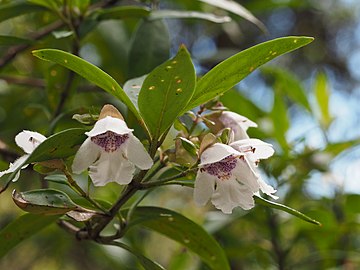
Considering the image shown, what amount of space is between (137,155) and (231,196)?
13 cm

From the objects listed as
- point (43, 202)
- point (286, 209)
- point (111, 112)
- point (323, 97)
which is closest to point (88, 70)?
point (111, 112)

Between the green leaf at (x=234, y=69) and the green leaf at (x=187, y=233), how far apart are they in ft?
0.73

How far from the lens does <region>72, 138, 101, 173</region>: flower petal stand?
696mm

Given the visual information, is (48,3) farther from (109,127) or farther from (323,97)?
(323,97)

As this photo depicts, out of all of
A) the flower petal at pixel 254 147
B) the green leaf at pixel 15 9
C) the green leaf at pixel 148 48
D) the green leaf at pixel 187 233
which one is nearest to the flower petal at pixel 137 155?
the flower petal at pixel 254 147

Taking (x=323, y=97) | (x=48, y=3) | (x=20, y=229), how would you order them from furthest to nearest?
(x=323, y=97) < (x=48, y=3) < (x=20, y=229)

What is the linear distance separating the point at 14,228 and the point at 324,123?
3.14 feet

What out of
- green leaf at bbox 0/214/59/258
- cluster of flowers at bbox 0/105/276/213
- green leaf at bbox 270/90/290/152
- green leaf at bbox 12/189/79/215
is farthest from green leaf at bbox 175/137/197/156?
green leaf at bbox 270/90/290/152

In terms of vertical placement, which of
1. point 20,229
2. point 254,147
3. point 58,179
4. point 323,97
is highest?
point 254,147

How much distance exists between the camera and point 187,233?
36.3 inches

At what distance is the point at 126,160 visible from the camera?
697 millimetres

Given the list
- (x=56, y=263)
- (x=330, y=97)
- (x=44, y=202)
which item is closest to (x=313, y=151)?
(x=330, y=97)

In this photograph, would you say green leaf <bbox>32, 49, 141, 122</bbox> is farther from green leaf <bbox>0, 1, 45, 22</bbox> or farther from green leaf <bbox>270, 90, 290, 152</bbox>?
green leaf <bbox>270, 90, 290, 152</bbox>

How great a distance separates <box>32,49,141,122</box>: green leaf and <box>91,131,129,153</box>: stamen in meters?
0.03
